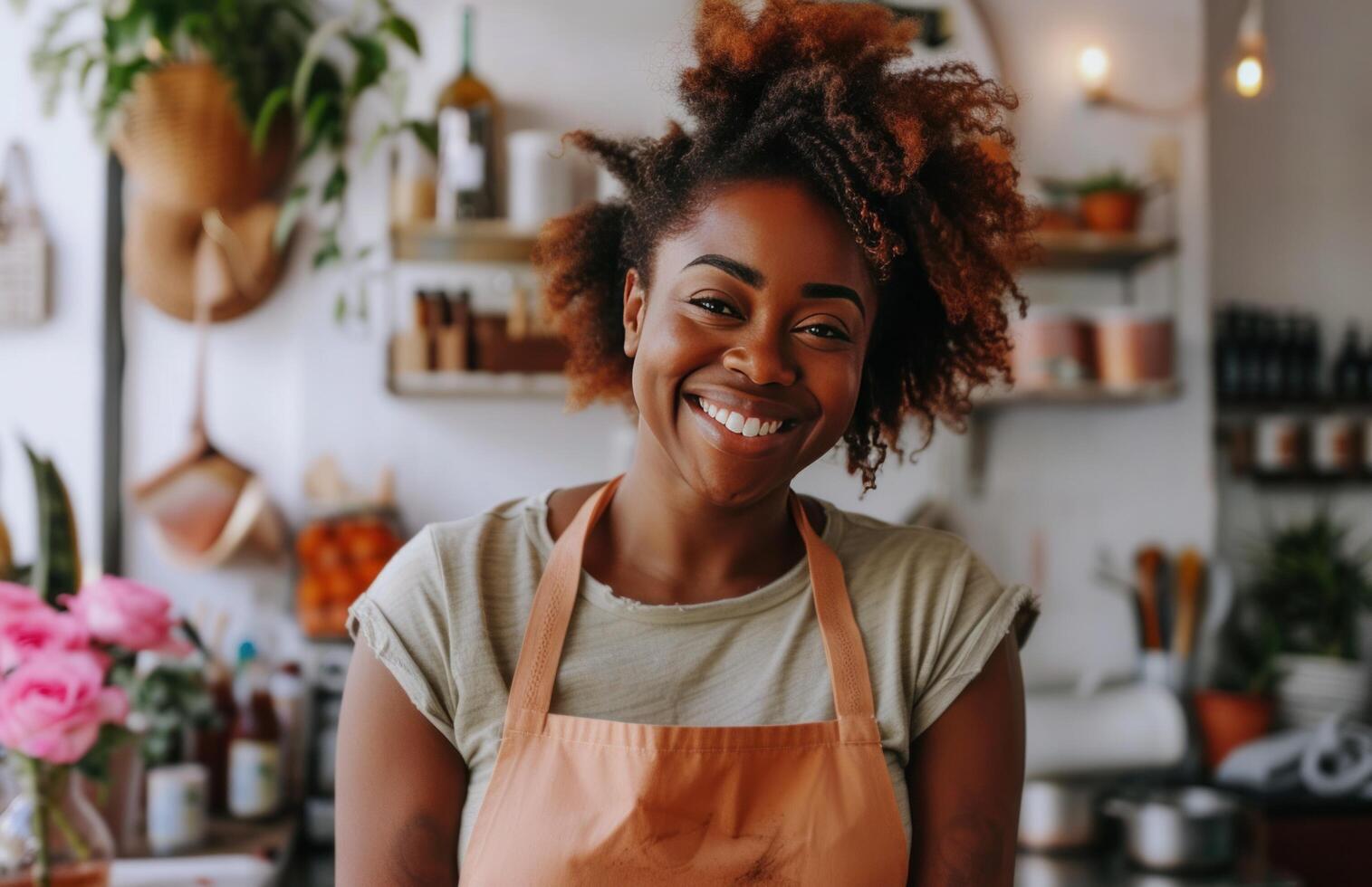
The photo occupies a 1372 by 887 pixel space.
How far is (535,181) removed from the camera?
2.64 metres

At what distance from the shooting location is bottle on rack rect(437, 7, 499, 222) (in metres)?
2.61

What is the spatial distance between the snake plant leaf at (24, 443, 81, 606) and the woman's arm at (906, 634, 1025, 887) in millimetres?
1125

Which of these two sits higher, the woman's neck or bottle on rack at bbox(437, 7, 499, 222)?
bottle on rack at bbox(437, 7, 499, 222)

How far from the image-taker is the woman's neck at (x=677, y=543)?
1.14 meters

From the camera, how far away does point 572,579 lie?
1097 millimetres

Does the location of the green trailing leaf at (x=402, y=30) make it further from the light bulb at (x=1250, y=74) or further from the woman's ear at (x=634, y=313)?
the light bulb at (x=1250, y=74)

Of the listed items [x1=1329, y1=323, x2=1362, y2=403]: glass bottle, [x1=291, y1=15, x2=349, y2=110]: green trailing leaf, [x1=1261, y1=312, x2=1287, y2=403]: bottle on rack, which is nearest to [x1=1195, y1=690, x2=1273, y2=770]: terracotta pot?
[x1=1261, y1=312, x2=1287, y2=403]: bottle on rack

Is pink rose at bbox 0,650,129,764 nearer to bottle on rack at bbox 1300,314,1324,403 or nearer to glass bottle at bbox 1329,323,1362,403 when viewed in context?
bottle on rack at bbox 1300,314,1324,403

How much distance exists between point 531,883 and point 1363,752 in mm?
2354

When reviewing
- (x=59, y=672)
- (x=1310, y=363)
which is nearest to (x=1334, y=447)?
(x=1310, y=363)

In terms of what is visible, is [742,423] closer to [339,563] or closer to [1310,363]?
[339,563]

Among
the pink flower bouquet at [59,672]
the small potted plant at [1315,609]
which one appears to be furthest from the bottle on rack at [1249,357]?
the pink flower bouquet at [59,672]

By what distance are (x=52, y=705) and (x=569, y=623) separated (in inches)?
25.0

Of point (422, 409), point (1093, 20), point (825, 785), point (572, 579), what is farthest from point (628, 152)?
point (1093, 20)
